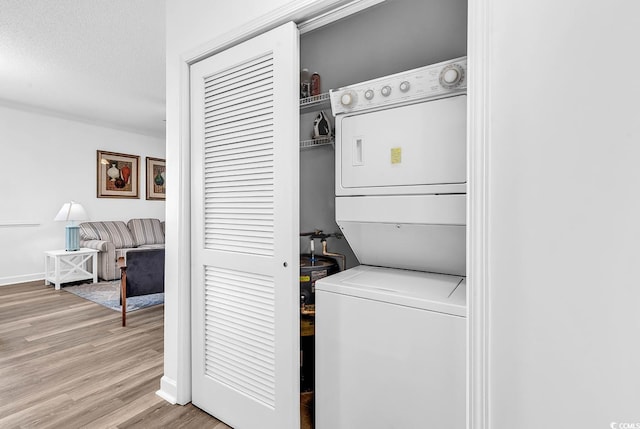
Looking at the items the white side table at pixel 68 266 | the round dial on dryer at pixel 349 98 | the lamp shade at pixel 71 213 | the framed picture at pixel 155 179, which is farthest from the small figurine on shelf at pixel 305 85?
the framed picture at pixel 155 179

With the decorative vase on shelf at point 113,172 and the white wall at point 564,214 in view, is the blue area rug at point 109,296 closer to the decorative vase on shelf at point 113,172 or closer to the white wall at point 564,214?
the decorative vase on shelf at point 113,172

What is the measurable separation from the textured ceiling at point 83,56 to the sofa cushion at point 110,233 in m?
1.80

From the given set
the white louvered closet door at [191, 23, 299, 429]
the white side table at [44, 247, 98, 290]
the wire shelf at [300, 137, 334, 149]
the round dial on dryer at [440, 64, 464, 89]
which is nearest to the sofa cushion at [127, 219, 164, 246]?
the white side table at [44, 247, 98, 290]

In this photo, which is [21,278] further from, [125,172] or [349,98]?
[349,98]

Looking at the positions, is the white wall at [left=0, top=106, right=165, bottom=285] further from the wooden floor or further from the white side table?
the wooden floor

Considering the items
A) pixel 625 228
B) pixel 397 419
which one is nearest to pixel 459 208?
pixel 625 228

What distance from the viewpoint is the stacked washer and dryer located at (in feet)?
3.67

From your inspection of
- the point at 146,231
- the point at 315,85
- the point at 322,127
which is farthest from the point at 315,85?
the point at 146,231

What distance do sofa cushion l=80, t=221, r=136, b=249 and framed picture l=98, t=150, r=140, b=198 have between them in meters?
0.58

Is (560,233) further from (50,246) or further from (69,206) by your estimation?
(50,246)

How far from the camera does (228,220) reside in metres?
1.71

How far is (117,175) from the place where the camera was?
225 inches

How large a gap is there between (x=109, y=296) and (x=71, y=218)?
1.55 m

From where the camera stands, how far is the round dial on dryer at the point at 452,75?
1.19 m
